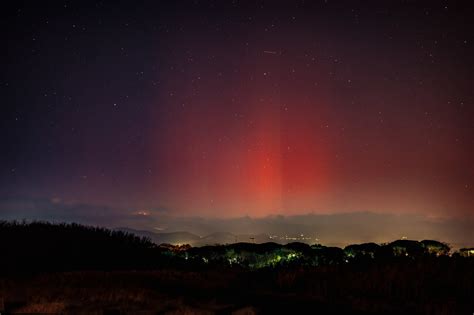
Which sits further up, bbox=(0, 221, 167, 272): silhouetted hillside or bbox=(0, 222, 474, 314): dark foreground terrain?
bbox=(0, 221, 167, 272): silhouetted hillside

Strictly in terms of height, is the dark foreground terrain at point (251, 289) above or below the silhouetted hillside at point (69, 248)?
below

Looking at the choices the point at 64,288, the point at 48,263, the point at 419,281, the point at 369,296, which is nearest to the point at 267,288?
the point at 369,296

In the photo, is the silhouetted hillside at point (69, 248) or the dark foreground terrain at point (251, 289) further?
the silhouetted hillside at point (69, 248)

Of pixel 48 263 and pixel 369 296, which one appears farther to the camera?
pixel 48 263

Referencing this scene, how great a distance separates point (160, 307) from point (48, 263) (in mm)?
8809

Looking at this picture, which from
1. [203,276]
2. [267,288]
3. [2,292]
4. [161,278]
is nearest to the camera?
[2,292]

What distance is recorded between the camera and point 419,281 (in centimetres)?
921

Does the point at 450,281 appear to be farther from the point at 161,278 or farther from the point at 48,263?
the point at 48,263

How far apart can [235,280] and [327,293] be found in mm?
2968

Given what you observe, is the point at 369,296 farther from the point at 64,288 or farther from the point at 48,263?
the point at 48,263

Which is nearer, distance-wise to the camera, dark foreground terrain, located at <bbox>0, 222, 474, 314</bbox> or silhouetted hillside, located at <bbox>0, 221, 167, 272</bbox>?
dark foreground terrain, located at <bbox>0, 222, 474, 314</bbox>

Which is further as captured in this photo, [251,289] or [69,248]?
[69,248]

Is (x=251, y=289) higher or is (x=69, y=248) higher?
(x=69, y=248)

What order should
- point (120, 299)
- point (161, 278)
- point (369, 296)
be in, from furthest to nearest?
point (161, 278), point (369, 296), point (120, 299)
